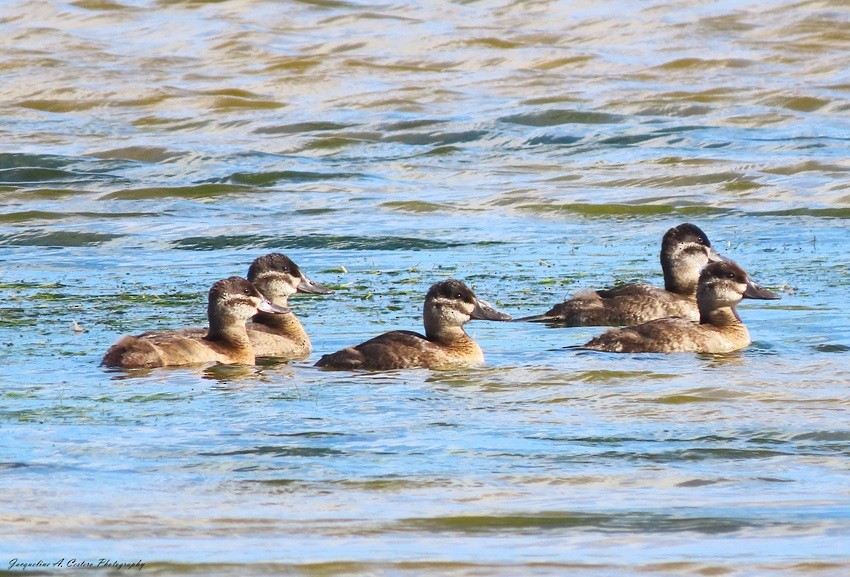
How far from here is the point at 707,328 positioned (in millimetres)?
11344

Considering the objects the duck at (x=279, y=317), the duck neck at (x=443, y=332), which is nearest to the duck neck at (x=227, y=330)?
the duck at (x=279, y=317)

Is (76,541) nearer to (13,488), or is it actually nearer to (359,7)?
(13,488)

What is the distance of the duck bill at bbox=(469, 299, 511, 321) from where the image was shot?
11.0 metres

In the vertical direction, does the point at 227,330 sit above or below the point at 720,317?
above

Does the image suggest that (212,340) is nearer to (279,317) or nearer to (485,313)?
(279,317)

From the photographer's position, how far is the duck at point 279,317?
11328mm

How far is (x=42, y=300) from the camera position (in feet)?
41.6

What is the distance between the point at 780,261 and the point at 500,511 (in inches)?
323

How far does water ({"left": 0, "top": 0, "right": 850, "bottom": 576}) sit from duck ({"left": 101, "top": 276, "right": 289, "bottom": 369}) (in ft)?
0.99

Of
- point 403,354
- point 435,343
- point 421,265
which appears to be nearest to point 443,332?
point 435,343

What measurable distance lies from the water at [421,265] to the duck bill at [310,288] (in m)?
0.22

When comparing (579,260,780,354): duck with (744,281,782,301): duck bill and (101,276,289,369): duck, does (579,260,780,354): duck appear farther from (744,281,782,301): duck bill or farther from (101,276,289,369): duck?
(101,276,289,369): duck

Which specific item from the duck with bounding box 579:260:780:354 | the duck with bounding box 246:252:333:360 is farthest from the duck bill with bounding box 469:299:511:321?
the duck with bounding box 246:252:333:360

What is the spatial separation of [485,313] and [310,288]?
6.05 feet
